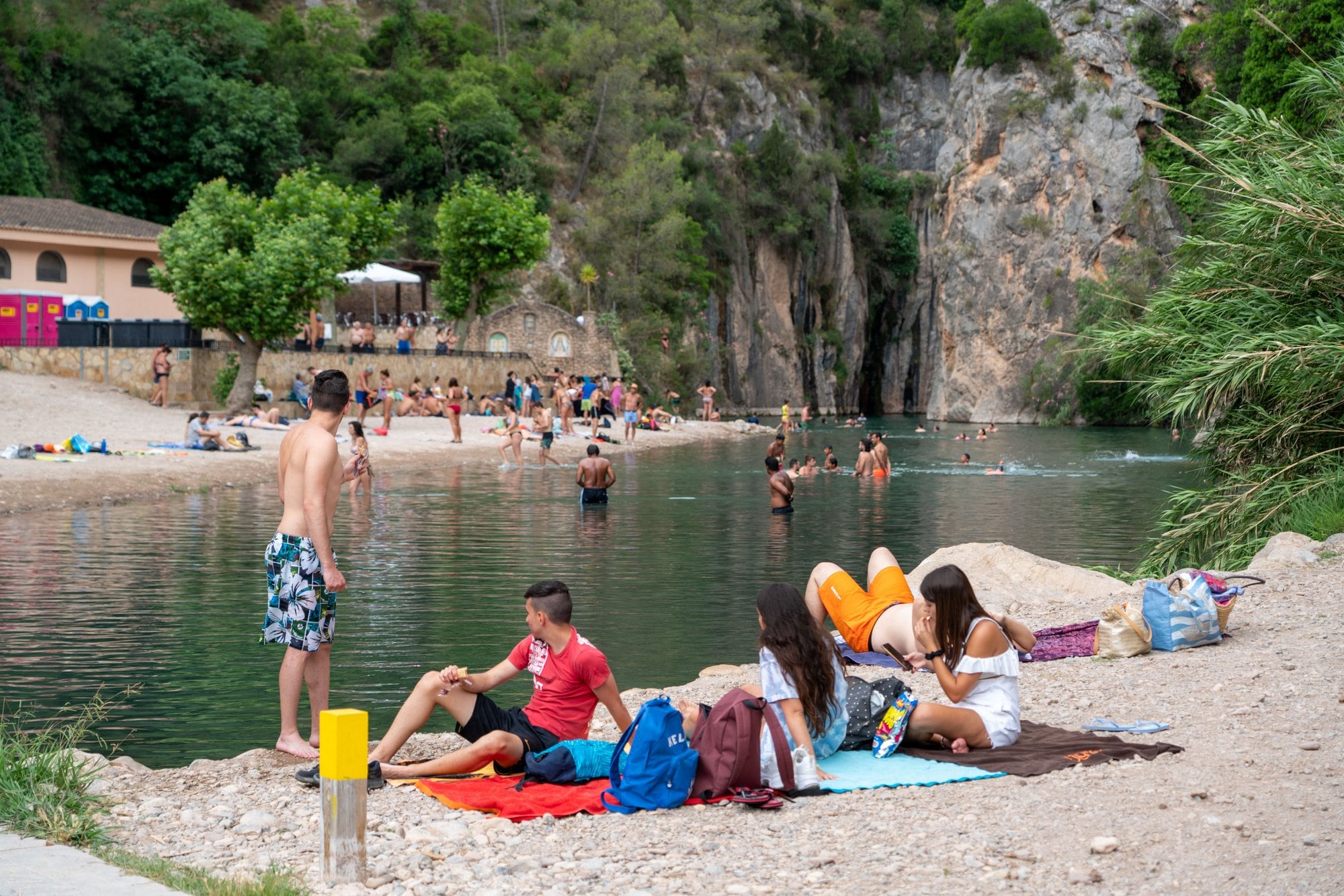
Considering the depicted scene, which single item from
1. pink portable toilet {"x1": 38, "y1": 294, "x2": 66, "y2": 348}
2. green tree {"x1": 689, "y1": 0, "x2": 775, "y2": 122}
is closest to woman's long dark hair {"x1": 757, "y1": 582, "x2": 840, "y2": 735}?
pink portable toilet {"x1": 38, "y1": 294, "x2": 66, "y2": 348}


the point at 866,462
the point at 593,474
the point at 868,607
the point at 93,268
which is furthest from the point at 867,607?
the point at 93,268

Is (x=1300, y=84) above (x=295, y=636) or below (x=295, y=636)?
above

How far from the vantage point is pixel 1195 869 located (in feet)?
16.8

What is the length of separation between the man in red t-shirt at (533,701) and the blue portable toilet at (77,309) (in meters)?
36.8

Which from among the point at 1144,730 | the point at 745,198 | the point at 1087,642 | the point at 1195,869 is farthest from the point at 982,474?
the point at 745,198

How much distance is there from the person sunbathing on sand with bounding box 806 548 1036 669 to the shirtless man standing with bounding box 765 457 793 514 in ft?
37.9

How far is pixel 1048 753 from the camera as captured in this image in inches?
270

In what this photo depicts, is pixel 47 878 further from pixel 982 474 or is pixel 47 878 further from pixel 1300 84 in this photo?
pixel 982 474

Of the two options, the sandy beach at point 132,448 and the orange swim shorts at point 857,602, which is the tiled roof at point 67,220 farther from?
the orange swim shorts at point 857,602

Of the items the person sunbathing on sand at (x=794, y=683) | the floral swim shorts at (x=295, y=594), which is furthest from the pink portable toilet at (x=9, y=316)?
the person sunbathing on sand at (x=794, y=683)

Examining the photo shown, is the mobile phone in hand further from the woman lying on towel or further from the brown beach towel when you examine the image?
the woman lying on towel

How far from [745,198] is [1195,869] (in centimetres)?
6894

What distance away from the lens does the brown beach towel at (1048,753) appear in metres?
6.65

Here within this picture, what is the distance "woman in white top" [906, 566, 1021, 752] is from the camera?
703 centimetres
